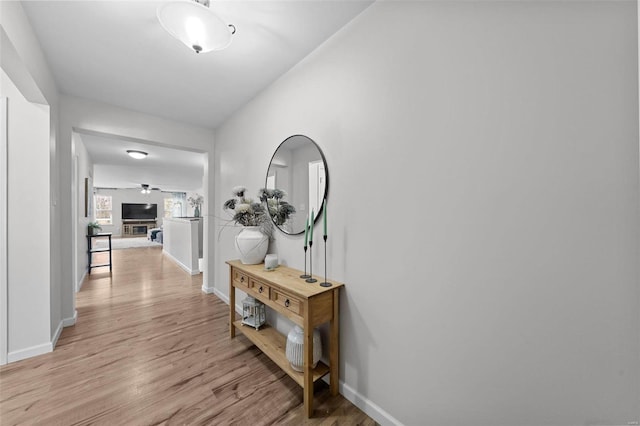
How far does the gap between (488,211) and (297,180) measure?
130cm

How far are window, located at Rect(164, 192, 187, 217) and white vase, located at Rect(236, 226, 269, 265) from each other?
39.5ft

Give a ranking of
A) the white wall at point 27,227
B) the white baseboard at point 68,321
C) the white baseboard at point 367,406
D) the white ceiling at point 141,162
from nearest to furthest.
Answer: the white baseboard at point 367,406 < the white wall at point 27,227 < the white baseboard at point 68,321 < the white ceiling at point 141,162

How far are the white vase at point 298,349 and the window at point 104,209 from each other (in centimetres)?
1335

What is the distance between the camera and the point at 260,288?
1819 mm

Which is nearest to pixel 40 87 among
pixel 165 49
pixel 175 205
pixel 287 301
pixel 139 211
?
pixel 165 49

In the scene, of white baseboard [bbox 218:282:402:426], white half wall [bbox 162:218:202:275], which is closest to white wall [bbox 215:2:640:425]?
white baseboard [bbox 218:282:402:426]

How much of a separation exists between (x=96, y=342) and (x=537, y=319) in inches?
125

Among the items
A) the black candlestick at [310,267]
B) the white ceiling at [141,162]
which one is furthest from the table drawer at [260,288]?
the white ceiling at [141,162]

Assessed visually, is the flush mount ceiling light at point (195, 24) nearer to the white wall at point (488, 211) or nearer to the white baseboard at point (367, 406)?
the white wall at point (488, 211)

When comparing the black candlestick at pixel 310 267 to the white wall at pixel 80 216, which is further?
the white wall at pixel 80 216

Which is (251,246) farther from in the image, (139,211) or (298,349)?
(139,211)

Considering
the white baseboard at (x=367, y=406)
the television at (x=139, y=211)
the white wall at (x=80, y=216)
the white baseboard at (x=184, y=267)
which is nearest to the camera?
the white baseboard at (x=367, y=406)

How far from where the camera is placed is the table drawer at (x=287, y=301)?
145 centimetres

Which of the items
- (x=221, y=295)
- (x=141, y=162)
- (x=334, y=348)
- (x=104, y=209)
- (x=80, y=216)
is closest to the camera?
(x=334, y=348)
